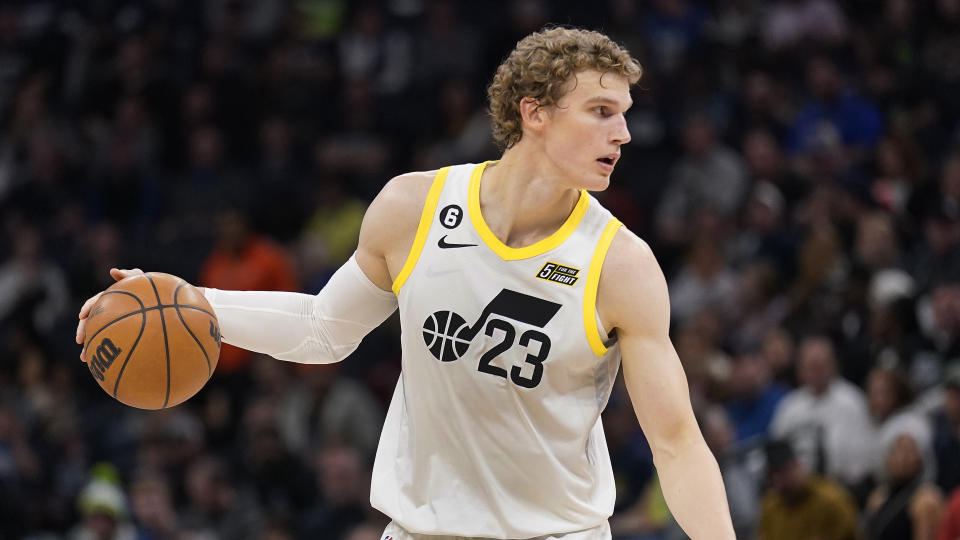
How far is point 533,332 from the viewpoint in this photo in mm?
4133

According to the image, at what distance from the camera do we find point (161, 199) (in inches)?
536

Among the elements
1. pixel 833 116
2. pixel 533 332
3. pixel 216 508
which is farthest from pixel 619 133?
pixel 833 116

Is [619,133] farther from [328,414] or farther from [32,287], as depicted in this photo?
[32,287]

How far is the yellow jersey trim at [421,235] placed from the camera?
4.30 metres

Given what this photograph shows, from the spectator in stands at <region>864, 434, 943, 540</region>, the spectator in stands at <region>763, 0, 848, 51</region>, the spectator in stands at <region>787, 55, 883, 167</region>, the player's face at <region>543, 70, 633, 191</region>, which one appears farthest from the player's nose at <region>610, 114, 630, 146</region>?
the spectator in stands at <region>763, 0, 848, 51</region>

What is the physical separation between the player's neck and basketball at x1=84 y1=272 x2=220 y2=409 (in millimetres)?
1030

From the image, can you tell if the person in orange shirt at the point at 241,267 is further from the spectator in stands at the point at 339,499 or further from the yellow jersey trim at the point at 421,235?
the yellow jersey trim at the point at 421,235

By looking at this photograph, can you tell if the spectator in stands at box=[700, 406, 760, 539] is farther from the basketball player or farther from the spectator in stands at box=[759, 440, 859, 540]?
the basketball player

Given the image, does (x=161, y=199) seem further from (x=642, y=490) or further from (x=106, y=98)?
(x=642, y=490)

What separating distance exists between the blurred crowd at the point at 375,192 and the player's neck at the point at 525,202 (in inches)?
160

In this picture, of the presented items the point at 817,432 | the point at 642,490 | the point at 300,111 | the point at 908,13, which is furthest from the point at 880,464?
→ the point at 300,111

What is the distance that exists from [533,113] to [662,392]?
3.25 feet

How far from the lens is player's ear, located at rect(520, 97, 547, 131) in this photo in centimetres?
431

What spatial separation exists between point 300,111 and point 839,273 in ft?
19.6
